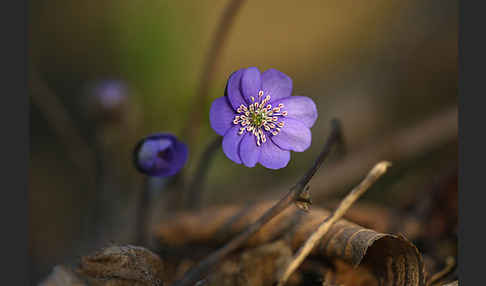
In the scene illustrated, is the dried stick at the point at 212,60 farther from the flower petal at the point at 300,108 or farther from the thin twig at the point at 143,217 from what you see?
the flower petal at the point at 300,108

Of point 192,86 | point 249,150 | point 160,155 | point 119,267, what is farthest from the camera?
point 192,86

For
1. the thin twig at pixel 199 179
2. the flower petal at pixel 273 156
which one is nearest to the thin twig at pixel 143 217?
the thin twig at pixel 199 179

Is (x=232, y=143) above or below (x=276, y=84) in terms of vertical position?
below

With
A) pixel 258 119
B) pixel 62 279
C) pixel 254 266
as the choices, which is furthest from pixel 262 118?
pixel 62 279

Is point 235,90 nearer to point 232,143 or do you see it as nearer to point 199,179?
point 232,143

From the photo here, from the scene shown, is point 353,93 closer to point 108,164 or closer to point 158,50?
point 158,50

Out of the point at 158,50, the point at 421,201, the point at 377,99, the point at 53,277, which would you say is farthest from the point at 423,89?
the point at 53,277

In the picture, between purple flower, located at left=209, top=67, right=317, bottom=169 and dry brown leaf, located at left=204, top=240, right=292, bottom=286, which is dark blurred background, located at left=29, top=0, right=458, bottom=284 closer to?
dry brown leaf, located at left=204, top=240, right=292, bottom=286
